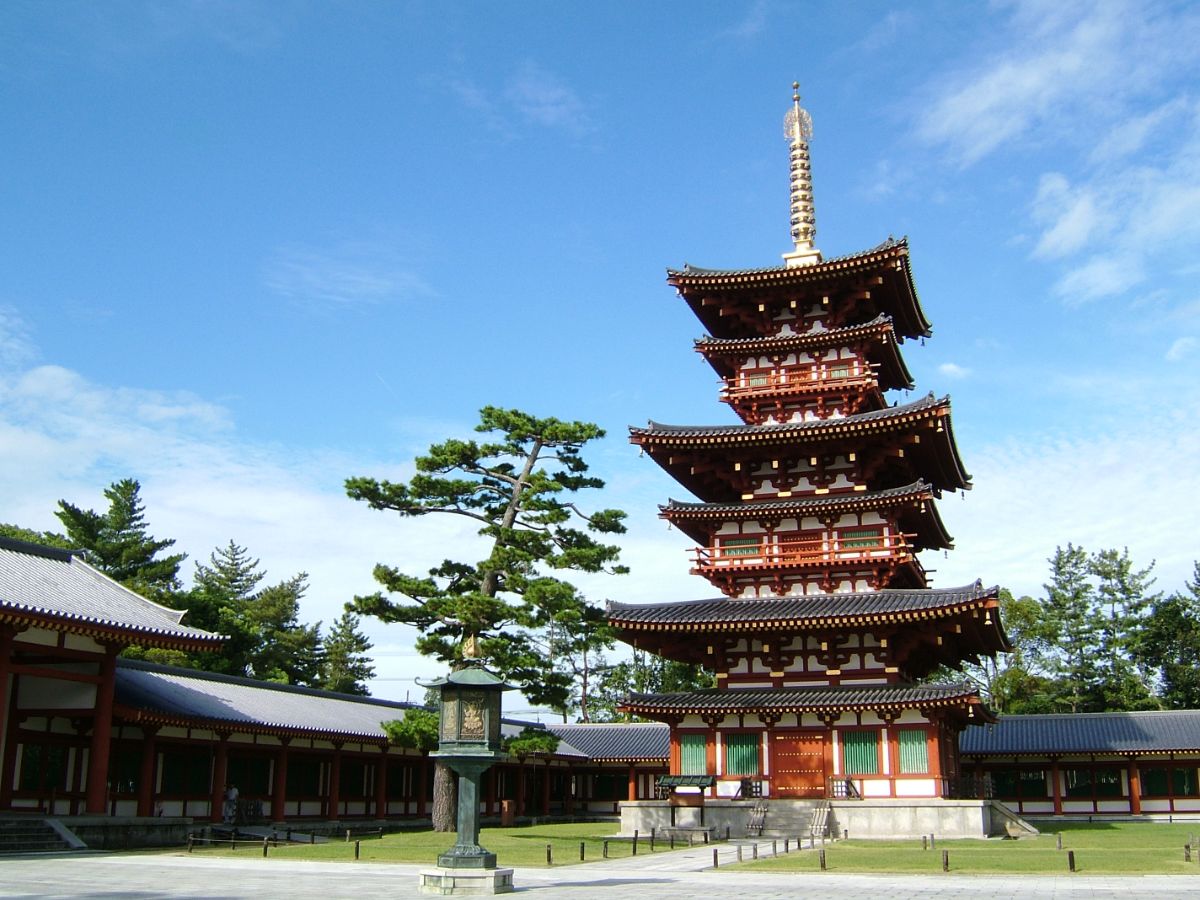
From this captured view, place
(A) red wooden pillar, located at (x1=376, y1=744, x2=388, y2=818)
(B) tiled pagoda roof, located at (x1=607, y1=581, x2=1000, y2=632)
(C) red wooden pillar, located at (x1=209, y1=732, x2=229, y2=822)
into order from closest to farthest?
(B) tiled pagoda roof, located at (x1=607, y1=581, x2=1000, y2=632)
(C) red wooden pillar, located at (x1=209, y1=732, x2=229, y2=822)
(A) red wooden pillar, located at (x1=376, y1=744, x2=388, y2=818)

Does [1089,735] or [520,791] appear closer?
[1089,735]

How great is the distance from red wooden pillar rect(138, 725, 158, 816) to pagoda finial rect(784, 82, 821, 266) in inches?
1136

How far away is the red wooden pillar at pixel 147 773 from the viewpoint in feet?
114

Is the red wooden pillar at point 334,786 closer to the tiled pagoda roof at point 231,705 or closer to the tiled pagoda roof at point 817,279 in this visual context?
the tiled pagoda roof at point 231,705

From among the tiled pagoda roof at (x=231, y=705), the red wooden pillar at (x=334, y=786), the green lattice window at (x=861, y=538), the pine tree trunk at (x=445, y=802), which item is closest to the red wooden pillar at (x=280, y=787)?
the tiled pagoda roof at (x=231, y=705)

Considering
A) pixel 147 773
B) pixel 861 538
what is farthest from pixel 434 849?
pixel 861 538

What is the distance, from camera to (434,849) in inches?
1228

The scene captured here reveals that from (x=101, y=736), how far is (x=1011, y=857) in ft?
81.8

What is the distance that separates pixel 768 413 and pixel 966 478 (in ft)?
31.5

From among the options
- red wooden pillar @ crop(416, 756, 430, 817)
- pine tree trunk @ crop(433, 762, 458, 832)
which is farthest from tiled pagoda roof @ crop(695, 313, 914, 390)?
red wooden pillar @ crop(416, 756, 430, 817)

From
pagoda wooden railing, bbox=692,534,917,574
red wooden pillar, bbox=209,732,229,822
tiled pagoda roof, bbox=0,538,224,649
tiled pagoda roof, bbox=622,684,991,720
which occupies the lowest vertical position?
red wooden pillar, bbox=209,732,229,822

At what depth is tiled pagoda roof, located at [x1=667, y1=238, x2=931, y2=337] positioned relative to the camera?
41562mm

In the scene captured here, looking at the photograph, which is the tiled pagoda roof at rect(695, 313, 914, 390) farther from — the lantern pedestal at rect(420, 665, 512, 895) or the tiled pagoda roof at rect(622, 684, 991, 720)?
the lantern pedestal at rect(420, 665, 512, 895)

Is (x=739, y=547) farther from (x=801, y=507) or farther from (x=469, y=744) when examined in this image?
(x=469, y=744)
